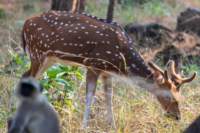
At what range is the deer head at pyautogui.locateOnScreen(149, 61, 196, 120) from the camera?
26.0 feet

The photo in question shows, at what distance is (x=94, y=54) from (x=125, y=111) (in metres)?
1.45

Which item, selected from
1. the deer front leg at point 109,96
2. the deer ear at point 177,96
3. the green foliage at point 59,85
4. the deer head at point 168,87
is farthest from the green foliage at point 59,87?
the deer ear at point 177,96

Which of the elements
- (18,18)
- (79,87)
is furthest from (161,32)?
(79,87)

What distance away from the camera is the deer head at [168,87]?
7930mm

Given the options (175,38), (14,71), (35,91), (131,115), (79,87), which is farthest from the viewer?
(175,38)

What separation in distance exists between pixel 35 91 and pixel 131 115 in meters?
3.96

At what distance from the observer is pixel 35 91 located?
2.88 metres

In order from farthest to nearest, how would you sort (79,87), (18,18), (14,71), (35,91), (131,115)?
(18,18)
(14,71)
(79,87)
(131,115)
(35,91)

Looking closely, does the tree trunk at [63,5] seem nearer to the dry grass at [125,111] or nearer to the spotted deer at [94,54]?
the dry grass at [125,111]

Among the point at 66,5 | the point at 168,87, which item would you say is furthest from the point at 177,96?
the point at 66,5

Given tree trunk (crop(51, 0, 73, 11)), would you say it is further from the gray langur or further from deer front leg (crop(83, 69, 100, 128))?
the gray langur

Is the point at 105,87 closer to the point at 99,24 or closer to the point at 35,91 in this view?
the point at 99,24

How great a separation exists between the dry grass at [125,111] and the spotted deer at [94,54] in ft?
0.53

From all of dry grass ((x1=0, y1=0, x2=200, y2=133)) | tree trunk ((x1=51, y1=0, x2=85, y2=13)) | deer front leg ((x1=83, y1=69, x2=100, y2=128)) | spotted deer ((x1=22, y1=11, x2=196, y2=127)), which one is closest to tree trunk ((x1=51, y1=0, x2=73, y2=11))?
tree trunk ((x1=51, y1=0, x2=85, y2=13))
